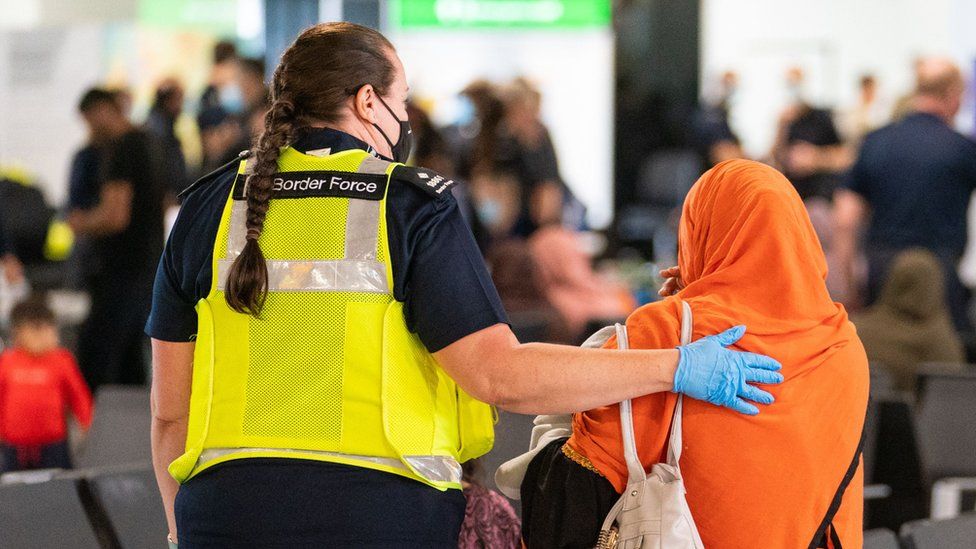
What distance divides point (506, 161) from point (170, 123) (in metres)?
1.93

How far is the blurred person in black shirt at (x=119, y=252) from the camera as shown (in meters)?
5.89

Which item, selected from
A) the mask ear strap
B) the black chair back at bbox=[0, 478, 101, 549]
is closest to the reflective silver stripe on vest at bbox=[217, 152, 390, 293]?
the mask ear strap

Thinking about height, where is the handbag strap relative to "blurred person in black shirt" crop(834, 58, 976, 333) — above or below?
above

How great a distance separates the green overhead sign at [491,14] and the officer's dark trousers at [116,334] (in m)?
5.27

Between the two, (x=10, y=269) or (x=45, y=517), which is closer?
(x=45, y=517)

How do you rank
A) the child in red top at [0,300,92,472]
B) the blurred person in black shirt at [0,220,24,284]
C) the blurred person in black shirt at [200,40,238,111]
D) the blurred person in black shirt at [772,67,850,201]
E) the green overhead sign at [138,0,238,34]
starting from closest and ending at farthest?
the child in red top at [0,300,92,472], the blurred person in black shirt at [0,220,24,284], the blurred person in black shirt at [200,40,238,111], the green overhead sign at [138,0,238,34], the blurred person in black shirt at [772,67,850,201]

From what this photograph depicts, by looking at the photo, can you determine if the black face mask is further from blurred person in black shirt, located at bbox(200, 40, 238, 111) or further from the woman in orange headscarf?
blurred person in black shirt, located at bbox(200, 40, 238, 111)

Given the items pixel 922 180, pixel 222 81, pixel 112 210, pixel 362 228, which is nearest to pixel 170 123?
pixel 222 81

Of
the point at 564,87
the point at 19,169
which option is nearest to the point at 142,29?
the point at 19,169

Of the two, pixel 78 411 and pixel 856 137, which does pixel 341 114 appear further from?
pixel 856 137

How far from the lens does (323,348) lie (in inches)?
72.7

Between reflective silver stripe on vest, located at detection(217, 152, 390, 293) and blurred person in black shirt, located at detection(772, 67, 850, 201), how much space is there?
7.76 m

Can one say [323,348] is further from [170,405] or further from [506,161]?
[506,161]

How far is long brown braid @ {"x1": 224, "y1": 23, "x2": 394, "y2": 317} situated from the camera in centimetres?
187
